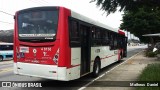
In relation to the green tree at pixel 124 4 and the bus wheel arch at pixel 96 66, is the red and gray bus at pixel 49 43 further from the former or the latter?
Answer: the bus wheel arch at pixel 96 66

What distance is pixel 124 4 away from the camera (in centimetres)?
1210

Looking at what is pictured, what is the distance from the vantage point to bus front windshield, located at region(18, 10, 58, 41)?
10117 mm

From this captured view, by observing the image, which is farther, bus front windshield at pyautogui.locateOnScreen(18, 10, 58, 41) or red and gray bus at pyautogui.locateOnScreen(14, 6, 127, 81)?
bus front windshield at pyautogui.locateOnScreen(18, 10, 58, 41)

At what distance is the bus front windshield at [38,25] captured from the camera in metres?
10.1

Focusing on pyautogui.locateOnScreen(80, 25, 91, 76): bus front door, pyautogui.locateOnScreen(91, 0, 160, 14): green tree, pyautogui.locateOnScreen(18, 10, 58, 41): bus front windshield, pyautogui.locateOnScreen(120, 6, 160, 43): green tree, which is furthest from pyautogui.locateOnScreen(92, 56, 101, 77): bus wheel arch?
pyautogui.locateOnScreen(120, 6, 160, 43): green tree

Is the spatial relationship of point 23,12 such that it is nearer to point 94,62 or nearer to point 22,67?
point 22,67

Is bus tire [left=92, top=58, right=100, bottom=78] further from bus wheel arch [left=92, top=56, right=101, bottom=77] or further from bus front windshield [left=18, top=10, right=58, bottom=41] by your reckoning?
bus front windshield [left=18, top=10, right=58, bottom=41]

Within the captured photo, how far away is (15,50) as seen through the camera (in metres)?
10.9

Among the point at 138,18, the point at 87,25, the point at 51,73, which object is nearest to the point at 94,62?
the point at 87,25

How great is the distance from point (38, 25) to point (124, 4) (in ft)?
13.3

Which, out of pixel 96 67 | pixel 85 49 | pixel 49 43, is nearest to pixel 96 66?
pixel 96 67

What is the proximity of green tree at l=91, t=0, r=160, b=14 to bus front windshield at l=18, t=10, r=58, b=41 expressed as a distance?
106 inches

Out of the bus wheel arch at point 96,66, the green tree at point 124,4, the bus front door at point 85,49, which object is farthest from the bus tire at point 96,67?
the green tree at point 124,4

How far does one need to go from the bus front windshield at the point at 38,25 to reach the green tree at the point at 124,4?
2.69 m
